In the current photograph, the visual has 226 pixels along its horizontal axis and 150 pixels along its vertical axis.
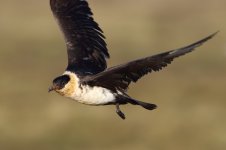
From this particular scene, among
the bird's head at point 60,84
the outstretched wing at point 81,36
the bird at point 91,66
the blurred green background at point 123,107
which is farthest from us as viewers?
the blurred green background at point 123,107

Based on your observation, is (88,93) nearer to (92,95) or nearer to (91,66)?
(92,95)

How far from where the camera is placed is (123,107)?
17.7 meters

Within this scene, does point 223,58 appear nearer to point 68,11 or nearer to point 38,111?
point 38,111

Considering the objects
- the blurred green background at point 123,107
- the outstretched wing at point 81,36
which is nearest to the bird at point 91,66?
the outstretched wing at point 81,36

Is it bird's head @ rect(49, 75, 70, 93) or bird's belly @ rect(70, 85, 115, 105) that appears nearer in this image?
bird's belly @ rect(70, 85, 115, 105)

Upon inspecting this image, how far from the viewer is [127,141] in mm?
16594

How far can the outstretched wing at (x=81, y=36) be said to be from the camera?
39.3 ft

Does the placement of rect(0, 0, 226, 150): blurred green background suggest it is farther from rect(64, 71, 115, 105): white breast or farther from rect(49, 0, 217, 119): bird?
rect(64, 71, 115, 105): white breast

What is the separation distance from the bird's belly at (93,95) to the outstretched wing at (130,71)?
57mm

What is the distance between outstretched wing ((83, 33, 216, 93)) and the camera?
1012cm

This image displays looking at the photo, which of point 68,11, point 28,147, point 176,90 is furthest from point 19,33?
point 68,11

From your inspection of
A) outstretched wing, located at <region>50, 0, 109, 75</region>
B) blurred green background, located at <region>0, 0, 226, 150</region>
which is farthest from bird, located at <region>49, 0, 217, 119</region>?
blurred green background, located at <region>0, 0, 226, 150</region>

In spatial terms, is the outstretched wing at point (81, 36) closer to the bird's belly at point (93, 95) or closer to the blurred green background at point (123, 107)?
the bird's belly at point (93, 95)

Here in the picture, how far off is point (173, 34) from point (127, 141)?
397 inches
